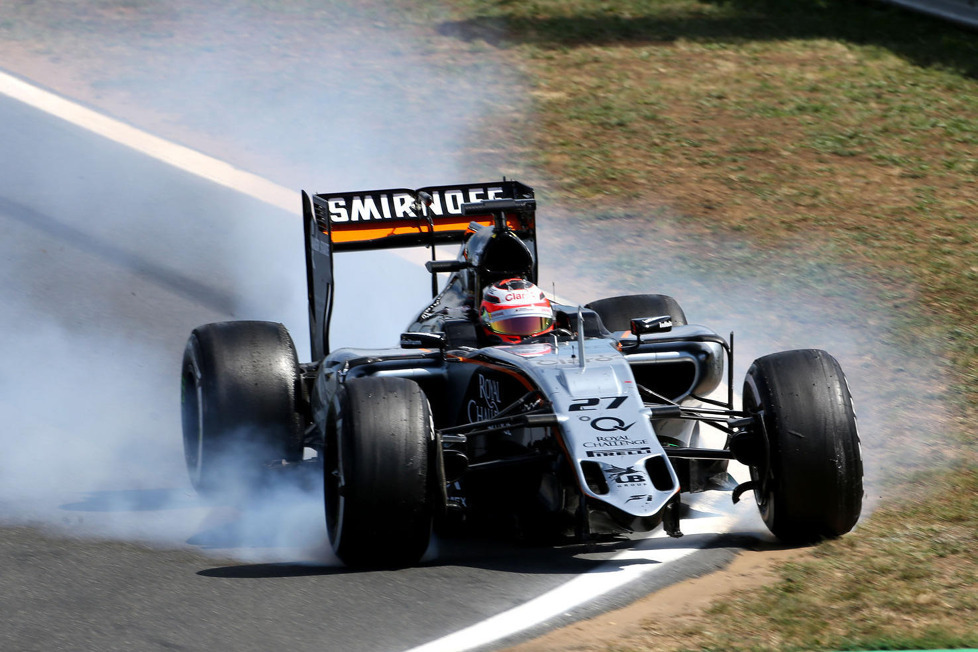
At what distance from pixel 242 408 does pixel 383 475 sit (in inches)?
82.2

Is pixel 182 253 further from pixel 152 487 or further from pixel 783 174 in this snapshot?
pixel 783 174

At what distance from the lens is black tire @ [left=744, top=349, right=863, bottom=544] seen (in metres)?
7.70

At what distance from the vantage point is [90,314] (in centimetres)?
1414

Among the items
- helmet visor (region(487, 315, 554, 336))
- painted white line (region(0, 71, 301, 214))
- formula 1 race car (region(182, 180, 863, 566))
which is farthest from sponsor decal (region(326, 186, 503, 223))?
painted white line (region(0, 71, 301, 214))

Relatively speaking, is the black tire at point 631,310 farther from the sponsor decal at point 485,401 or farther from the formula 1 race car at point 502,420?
the sponsor decal at point 485,401

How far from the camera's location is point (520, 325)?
30.2 feet

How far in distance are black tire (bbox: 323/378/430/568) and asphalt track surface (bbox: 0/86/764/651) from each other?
190 millimetres

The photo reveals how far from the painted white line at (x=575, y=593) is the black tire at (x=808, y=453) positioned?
2.01 feet

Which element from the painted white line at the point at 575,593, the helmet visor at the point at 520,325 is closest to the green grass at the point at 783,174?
the painted white line at the point at 575,593

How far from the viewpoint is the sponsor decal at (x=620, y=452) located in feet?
24.8

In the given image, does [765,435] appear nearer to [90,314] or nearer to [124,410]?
[124,410]

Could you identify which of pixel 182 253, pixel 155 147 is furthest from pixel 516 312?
pixel 155 147

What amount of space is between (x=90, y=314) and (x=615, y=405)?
308 inches

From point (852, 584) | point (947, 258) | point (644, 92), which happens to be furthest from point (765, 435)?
point (644, 92)
